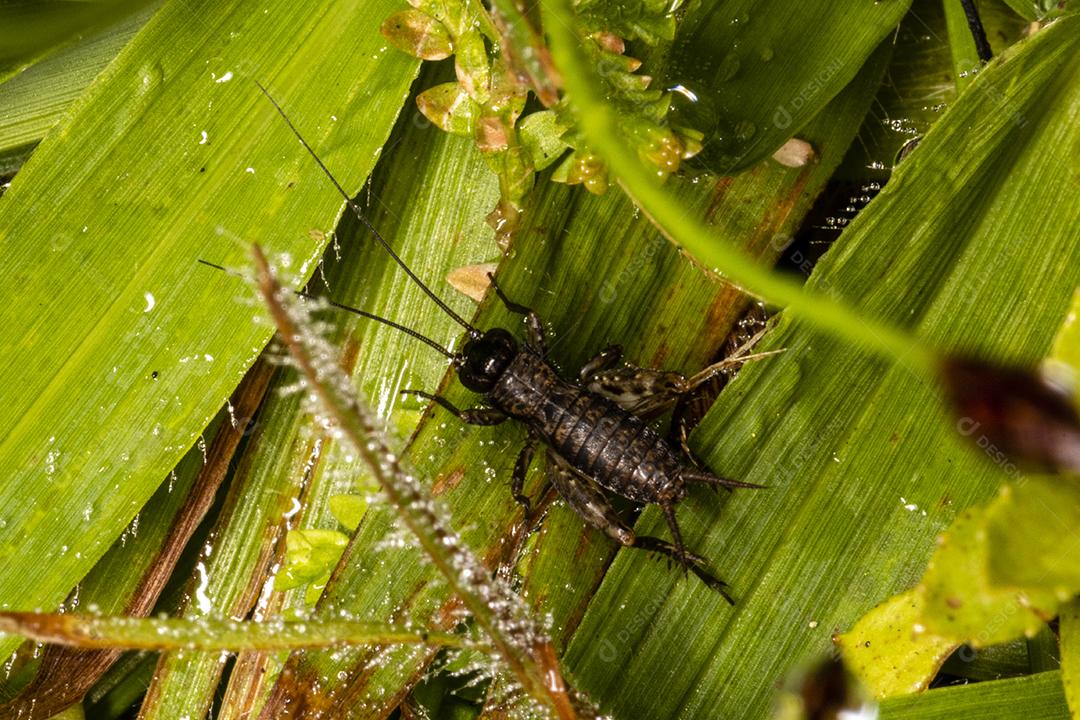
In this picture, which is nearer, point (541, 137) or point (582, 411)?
point (541, 137)

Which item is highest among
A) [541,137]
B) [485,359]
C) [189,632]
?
[541,137]

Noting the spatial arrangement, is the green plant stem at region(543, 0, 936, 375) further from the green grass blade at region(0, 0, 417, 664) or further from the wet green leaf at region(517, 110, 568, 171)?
the green grass blade at region(0, 0, 417, 664)

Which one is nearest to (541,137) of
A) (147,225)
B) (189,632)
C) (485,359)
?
(485,359)

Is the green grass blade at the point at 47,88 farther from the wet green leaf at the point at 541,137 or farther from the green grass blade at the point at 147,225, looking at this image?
the wet green leaf at the point at 541,137

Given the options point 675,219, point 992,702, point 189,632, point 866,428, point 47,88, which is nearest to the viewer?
point 189,632

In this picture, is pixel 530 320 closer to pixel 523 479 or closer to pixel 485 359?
pixel 485 359

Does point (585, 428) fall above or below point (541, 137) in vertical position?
below

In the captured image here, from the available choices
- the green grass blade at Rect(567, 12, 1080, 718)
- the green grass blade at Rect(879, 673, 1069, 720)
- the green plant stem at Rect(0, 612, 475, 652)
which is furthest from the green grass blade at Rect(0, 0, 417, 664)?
the green grass blade at Rect(879, 673, 1069, 720)
